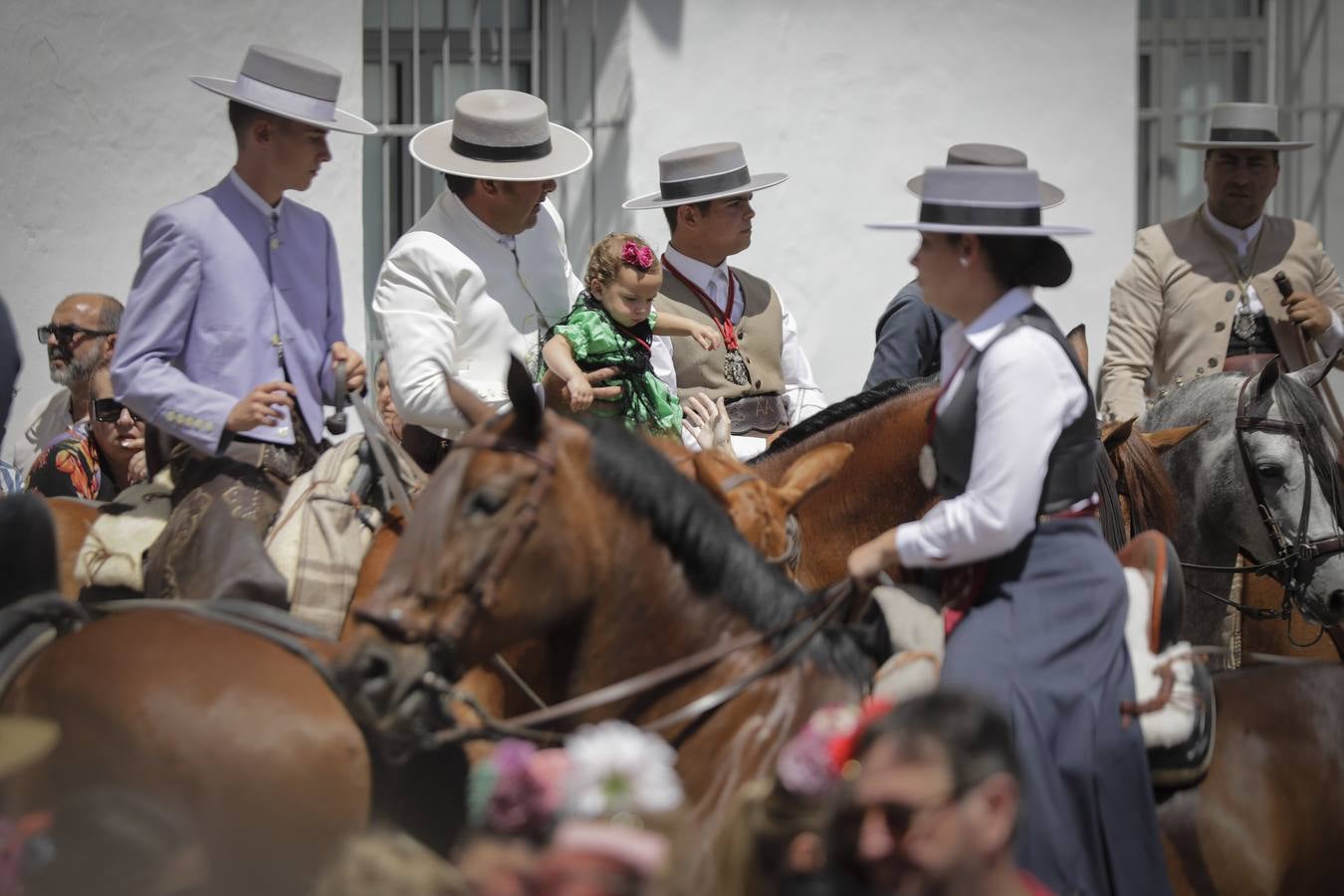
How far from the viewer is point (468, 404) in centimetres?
381

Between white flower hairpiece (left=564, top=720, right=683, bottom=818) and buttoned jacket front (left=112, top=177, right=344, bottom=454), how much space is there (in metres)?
2.14

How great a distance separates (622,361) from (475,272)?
618 millimetres

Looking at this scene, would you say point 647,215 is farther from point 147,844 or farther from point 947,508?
point 147,844

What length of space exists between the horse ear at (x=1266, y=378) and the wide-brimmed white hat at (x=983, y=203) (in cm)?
257

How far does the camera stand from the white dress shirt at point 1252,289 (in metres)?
7.27

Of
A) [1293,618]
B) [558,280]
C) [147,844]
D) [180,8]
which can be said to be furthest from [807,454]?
[180,8]

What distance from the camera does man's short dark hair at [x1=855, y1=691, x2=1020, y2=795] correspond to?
2.69 metres

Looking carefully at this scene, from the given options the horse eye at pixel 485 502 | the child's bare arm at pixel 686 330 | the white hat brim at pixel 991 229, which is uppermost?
the white hat brim at pixel 991 229

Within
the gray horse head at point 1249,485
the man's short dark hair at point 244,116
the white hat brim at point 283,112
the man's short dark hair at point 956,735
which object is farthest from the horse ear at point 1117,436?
the man's short dark hair at point 956,735

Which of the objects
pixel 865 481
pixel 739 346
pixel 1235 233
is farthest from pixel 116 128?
pixel 1235 233

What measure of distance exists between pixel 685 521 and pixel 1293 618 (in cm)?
395

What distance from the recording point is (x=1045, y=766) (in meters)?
3.50

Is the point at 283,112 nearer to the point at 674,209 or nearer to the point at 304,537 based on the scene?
the point at 304,537

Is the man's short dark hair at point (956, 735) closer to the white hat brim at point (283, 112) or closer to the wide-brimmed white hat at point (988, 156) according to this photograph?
the wide-brimmed white hat at point (988, 156)
